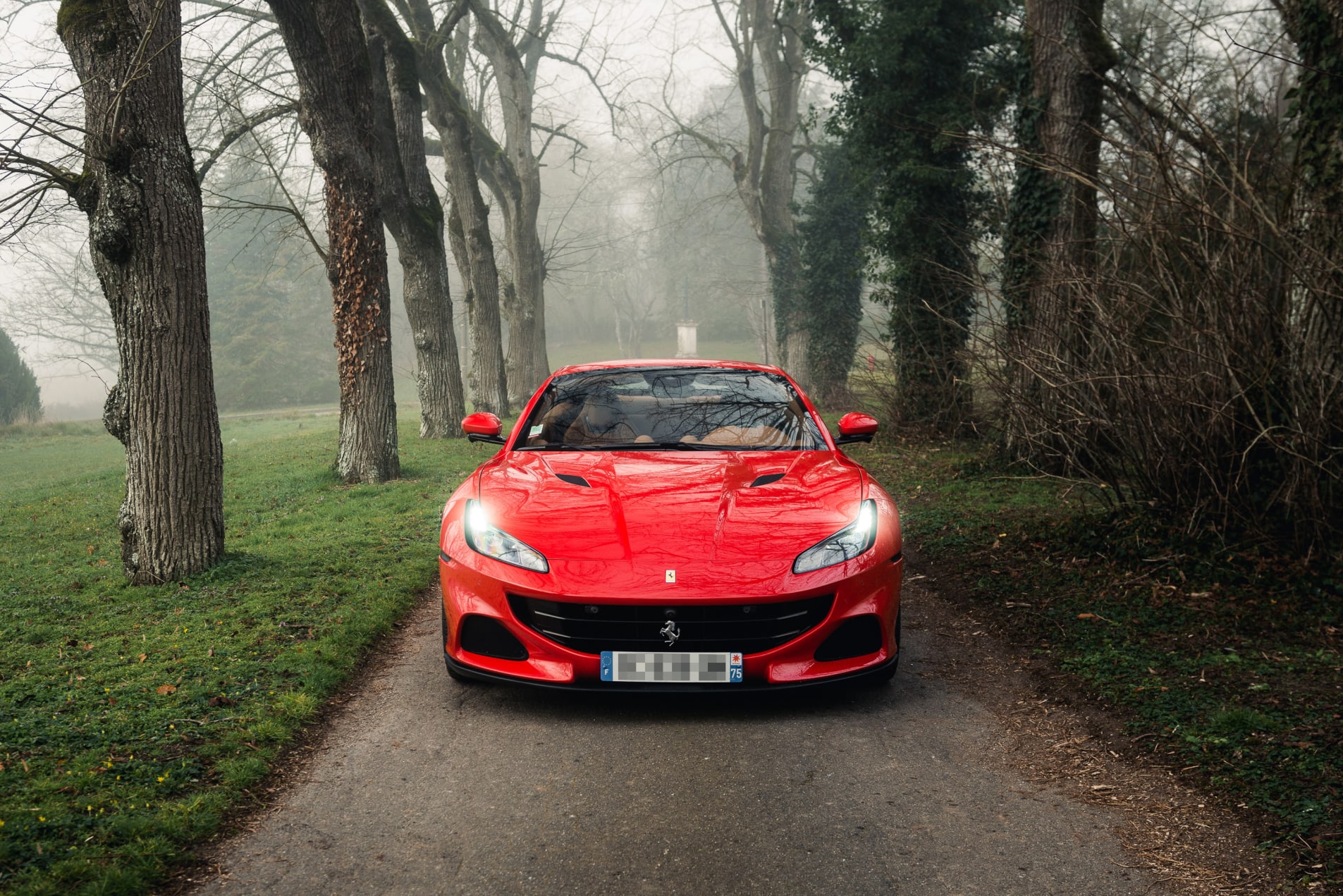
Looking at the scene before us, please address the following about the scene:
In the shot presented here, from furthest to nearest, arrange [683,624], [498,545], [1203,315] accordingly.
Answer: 1. [1203,315]
2. [498,545]
3. [683,624]

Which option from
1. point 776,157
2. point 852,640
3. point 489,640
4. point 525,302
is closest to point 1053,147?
point 852,640

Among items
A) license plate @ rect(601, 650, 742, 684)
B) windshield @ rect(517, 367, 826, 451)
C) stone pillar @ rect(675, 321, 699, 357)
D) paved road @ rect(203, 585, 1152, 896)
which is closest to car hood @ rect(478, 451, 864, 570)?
windshield @ rect(517, 367, 826, 451)

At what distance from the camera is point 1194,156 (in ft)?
20.0

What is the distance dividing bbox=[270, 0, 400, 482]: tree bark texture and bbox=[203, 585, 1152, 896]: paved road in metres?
8.34

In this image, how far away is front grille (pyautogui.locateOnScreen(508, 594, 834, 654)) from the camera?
4.26m

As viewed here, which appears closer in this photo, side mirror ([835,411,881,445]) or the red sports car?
the red sports car

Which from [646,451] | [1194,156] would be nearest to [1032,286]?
[1194,156]

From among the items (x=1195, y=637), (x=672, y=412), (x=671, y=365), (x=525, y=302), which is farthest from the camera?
(x=525, y=302)

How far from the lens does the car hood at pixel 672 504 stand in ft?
14.6

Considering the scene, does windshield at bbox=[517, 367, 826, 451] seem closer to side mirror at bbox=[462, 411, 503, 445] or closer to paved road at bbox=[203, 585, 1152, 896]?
side mirror at bbox=[462, 411, 503, 445]

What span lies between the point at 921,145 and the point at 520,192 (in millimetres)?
12050

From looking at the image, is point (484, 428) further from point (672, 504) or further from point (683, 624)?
point (683, 624)

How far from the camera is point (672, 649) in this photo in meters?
4.27

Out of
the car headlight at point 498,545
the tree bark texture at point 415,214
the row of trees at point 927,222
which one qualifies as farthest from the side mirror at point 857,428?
the tree bark texture at point 415,214
